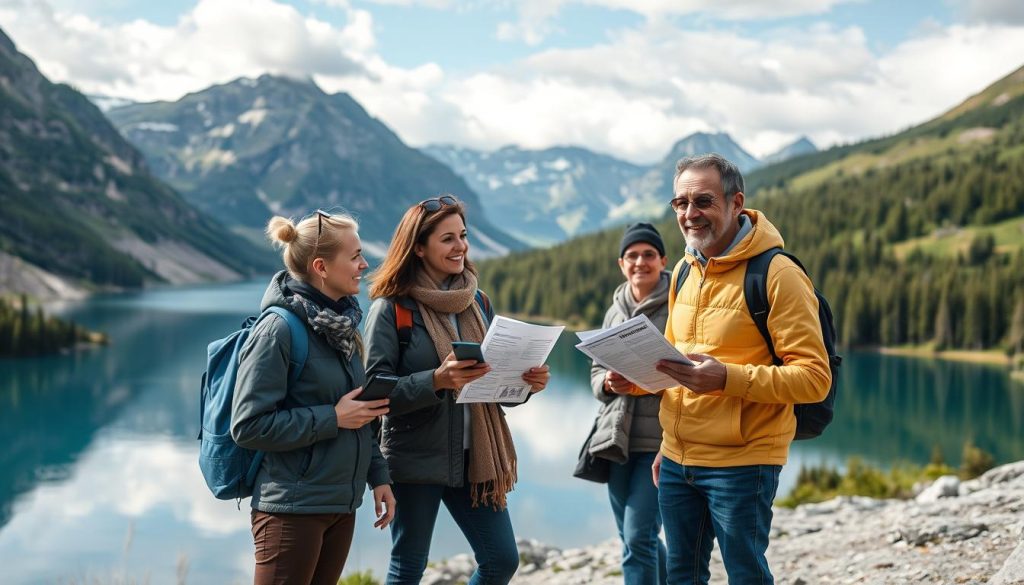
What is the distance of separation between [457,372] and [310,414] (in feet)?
2.39

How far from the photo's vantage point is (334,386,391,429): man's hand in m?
4.10

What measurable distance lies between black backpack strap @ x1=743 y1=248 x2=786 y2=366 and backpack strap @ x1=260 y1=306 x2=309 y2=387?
2023 mm

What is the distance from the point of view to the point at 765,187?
186m

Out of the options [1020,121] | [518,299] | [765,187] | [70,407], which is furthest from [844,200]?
[70,407]

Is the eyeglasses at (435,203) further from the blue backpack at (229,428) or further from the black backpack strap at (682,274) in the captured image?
the black backpack strap at (682,274)

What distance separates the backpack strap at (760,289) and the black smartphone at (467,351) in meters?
1.26

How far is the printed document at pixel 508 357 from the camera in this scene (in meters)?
4.18

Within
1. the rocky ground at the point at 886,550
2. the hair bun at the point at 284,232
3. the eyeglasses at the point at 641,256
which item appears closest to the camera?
the hair bun at the point at 284,232

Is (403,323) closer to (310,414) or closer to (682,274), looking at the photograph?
(310,414)

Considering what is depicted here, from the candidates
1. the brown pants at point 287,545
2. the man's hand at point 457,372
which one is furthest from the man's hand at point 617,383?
the brown pants at point 287,545

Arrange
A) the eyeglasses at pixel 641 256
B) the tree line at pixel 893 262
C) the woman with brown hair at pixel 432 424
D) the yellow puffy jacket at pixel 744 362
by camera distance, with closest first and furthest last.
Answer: the yellow puffy jacket at pixel 744 362
the woman with brown hair at pixel 432 424
the eyeglasses at pixel 641 256
the tree line at pixel 893 262

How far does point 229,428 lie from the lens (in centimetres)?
402

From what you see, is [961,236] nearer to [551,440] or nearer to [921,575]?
[551,440]

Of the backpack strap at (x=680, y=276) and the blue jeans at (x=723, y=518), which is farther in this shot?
the backpack strap at (x=680, y=276)
